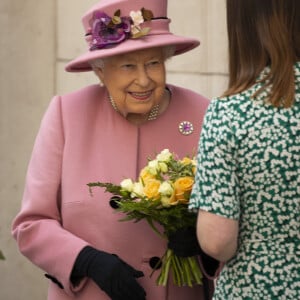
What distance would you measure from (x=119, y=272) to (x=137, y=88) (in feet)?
2.50

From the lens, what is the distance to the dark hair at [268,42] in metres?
2.53

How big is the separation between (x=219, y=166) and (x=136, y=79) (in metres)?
1.10

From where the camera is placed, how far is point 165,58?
12.0ft

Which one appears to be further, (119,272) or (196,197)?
(119,272)

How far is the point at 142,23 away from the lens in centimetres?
357

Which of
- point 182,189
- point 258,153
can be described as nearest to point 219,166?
point 258,153

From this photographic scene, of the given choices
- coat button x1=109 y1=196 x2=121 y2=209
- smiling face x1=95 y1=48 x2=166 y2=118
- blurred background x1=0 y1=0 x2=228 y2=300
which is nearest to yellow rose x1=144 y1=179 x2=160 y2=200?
coat button x1=109 y1=196 x2=121 y2=209

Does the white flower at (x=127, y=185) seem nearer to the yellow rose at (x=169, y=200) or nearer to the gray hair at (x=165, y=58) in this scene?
the yellow rose at (x=169, y=200)

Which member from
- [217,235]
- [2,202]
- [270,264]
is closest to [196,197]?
[217,235]

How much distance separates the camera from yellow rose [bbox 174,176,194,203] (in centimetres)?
314

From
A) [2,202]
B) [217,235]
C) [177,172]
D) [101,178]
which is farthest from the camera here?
[2,202]

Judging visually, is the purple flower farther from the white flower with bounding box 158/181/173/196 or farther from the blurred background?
the blurred background

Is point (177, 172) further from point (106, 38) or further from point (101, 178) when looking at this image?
point (106, 38)

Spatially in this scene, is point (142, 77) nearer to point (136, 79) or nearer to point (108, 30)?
point (136, 79)
